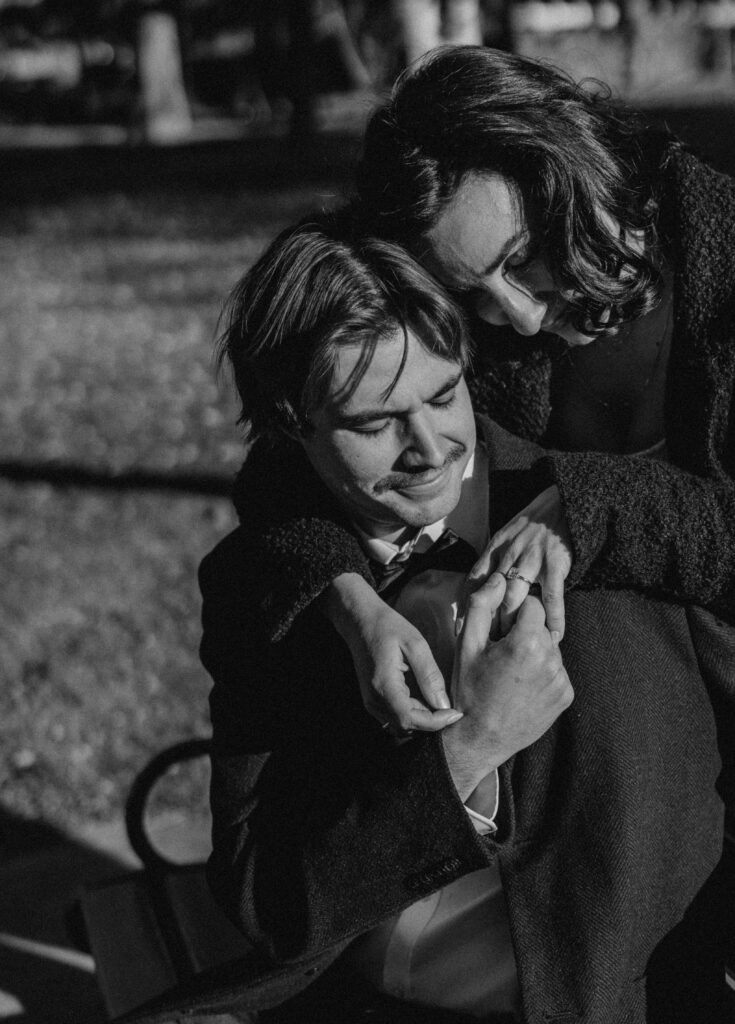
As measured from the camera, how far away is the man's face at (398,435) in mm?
1835

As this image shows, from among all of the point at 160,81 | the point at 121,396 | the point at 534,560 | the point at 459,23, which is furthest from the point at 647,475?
the point at 160,81

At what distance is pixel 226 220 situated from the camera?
1316 centimetres

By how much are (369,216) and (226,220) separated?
37.8 feet

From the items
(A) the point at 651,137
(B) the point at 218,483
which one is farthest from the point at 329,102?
(A) the point at 651,137

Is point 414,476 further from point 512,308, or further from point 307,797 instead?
point 307,797

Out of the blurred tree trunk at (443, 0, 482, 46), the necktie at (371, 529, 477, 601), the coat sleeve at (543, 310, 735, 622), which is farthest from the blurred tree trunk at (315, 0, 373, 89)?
the coat sleeve at (543, 310, 735, 622)

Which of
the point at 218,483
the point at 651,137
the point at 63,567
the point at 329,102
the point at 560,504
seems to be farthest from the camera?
the point at 329,102

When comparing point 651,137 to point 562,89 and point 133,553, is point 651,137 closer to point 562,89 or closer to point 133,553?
point 562,89

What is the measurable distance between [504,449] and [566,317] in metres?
0.29

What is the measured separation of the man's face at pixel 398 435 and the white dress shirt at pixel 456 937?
0.29 ft

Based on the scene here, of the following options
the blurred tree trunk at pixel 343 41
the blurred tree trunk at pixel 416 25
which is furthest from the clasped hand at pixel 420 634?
the blurred tree trunk at pixel 343 41

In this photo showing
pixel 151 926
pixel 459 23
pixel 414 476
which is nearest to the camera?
pixel 414 476

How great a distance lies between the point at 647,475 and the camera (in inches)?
73.1

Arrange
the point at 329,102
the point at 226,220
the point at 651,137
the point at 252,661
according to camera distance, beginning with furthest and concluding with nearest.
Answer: the point at 329,102 < the point at 226,220 < the point at 651,137 < the point at 252,661
